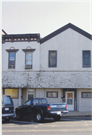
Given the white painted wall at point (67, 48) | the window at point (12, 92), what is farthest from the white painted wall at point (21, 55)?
the window at point (12, 92)

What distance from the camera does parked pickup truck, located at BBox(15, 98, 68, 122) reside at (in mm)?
11836

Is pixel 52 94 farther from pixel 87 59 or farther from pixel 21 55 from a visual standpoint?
pixel 21 55

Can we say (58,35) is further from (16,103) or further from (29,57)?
(16,103)

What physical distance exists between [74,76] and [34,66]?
14.2 ft

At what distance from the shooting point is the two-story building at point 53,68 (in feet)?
59.6

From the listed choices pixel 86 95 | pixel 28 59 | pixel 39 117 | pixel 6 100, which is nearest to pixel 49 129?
pixel 39 117

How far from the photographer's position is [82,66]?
18359mm

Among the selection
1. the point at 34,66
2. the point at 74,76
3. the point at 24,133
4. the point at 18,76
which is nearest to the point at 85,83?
the point at 74,76

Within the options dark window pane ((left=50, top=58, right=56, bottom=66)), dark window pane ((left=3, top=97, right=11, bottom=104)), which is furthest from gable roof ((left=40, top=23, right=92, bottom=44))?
dark window pane ((left=3, top=97, right=11, bottom=104))

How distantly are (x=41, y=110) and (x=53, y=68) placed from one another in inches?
279

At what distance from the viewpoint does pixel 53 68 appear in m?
18.5

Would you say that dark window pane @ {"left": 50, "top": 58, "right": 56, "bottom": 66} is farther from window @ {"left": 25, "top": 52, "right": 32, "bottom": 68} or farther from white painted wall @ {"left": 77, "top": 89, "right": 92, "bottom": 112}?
white painted wall @ {"left": 77, "top": 89, "right": 92, "bottom": 112}

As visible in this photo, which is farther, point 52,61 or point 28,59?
point 28,59

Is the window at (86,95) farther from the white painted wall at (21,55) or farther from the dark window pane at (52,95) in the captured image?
the white painted wall at (21,55)
